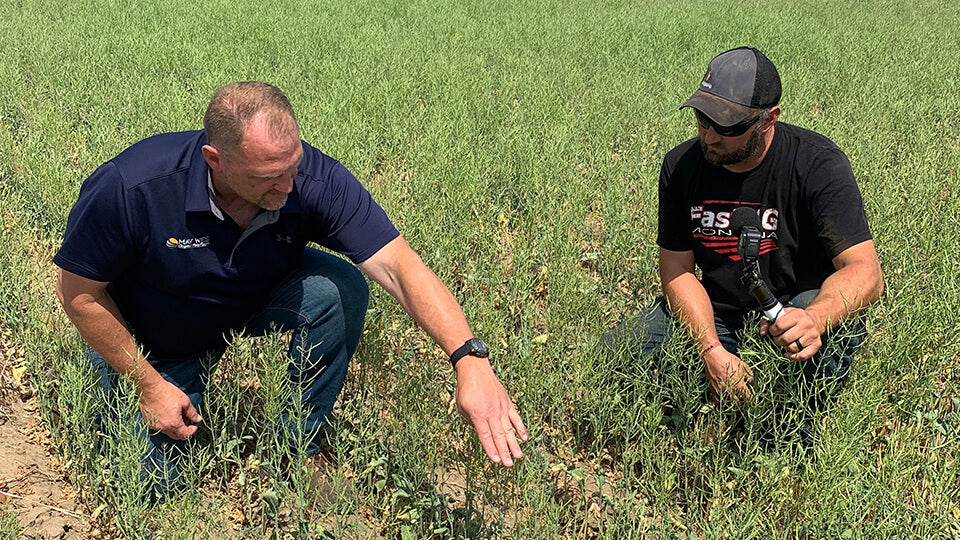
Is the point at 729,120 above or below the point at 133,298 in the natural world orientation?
above

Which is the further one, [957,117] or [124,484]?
[957,117]

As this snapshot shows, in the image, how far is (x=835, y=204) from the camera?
2.65m

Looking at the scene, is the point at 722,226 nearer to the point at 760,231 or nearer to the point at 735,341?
the point at 760,231

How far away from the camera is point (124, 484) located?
220 centimetres

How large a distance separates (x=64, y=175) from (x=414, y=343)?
219 cm

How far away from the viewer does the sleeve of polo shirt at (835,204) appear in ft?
8.68

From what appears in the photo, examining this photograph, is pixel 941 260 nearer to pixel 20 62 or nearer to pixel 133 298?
pixel 133 298

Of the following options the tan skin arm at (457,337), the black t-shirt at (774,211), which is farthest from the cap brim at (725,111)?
the tan skin arm at (457,337)

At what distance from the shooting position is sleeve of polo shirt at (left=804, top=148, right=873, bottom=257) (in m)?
2.64

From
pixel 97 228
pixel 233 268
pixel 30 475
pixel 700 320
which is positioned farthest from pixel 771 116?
pixel 30 475

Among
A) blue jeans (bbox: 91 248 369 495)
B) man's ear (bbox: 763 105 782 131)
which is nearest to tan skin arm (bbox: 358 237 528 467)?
blue jeans (bbox: 91 248 369 495)

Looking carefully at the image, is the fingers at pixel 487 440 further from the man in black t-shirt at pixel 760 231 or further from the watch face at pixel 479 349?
the man in black t-shirt at pixel 760 231

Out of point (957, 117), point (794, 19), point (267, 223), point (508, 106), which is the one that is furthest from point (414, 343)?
point (794, 19)

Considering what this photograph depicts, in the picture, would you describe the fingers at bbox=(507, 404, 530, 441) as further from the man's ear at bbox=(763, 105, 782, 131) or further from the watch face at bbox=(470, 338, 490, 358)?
the man's ear at bbox=(763, 105, 782, 131)
